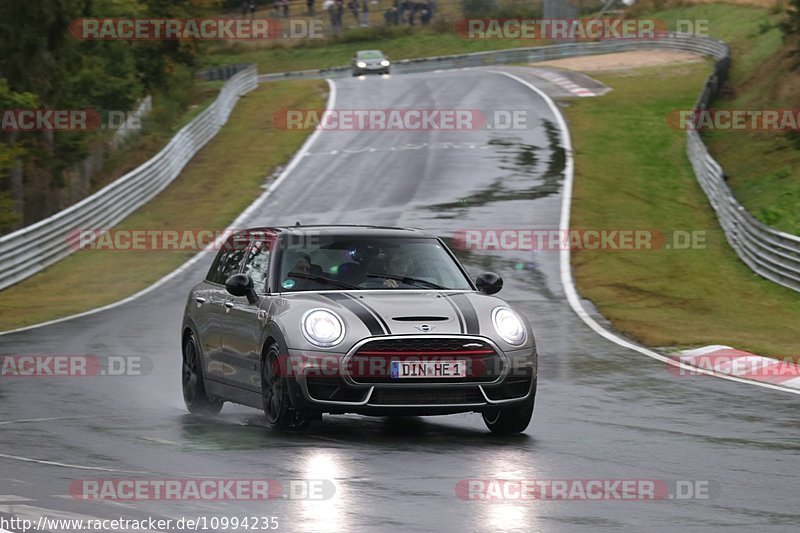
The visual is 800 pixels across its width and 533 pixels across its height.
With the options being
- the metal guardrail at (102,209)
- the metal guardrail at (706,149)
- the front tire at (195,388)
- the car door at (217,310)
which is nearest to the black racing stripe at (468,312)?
the car door at (217,310)

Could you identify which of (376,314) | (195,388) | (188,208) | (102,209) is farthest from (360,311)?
(188,208)

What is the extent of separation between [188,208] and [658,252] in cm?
1220

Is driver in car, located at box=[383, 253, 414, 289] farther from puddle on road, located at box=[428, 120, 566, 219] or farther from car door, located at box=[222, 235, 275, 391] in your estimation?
puddle on road, located at box=[428, 120, 566, 219]

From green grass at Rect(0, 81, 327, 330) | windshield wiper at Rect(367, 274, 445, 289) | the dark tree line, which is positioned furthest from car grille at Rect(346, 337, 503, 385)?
the dark tree line

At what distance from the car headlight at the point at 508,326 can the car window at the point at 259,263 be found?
5.86 feet

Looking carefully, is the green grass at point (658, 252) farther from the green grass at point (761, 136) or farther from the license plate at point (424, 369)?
the license plate at point (424, 369)

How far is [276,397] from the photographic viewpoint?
392 inches

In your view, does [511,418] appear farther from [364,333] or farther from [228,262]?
[228,262]

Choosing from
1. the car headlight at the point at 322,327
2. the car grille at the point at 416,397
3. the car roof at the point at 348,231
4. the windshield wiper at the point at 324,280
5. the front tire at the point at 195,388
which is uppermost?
the car roof at the point at 348,231

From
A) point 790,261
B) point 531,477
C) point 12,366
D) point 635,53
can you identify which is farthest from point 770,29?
point 531,477

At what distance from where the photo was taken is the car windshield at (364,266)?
10.6 m

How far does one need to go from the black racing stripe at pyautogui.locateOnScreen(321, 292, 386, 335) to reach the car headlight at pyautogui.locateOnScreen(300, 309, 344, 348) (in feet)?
0.43

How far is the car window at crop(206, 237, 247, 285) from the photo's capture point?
456 inches

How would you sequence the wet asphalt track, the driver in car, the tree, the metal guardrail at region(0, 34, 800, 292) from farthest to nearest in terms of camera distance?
the tree < the metal guardrail at region(0, 34, 800, 292) < the driver in car < the wet asphalt track
